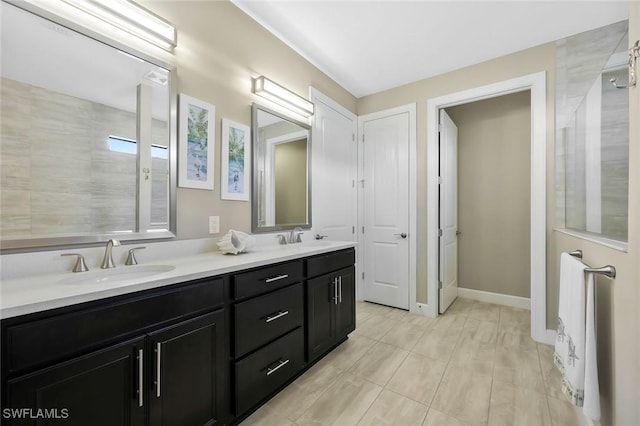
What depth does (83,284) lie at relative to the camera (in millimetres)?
1022

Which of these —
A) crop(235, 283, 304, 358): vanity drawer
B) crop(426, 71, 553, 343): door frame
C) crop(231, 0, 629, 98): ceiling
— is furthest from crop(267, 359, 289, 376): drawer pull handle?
crop(231, 0, 629, 98): ceiling

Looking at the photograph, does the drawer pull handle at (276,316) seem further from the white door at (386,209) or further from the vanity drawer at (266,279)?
the white door at (386,209)

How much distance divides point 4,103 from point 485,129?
4294mm

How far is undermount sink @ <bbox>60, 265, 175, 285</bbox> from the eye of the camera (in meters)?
1.10

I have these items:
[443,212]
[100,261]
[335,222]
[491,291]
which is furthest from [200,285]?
[491,291]

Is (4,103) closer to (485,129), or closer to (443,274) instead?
(443,274)

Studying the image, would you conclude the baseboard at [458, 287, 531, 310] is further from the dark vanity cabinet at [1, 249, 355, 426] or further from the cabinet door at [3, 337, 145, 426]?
the cabinet door at [3, 337, 145, 426]

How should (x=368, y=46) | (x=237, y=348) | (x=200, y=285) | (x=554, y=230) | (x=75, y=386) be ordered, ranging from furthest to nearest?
(x=368, y=46), (x=554, y=230), (x=237, y=348), (x=200, y=285), (x=75, y=386)

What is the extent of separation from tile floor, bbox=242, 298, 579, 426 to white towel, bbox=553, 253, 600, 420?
0.37 metres

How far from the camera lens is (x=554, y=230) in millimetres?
2312

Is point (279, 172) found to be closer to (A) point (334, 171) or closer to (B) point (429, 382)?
(A) point (334, 171)

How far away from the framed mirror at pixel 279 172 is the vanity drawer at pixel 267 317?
26.4 inches

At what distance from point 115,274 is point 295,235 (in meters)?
1.40

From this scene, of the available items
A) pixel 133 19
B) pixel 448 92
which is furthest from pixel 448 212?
pixel 133 19
